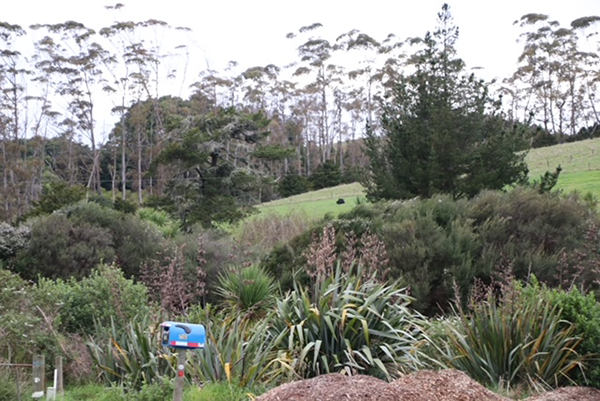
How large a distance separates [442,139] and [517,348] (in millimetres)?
13855

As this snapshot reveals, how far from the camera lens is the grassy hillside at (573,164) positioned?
125 feet

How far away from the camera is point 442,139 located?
20250 millimetres

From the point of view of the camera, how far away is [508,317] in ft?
23.8

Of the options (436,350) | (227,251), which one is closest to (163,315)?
(436,350)

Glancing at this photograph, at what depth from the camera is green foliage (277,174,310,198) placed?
211 feet

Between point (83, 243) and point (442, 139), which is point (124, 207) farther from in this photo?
point (442, 139)

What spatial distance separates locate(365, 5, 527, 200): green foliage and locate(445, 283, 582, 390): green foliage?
1171 centimetres

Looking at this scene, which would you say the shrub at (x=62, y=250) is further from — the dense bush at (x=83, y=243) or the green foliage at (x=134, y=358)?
the green foliage at (x=134, y=358)

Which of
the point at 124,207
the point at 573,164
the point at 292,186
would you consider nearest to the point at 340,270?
the point at 124,207

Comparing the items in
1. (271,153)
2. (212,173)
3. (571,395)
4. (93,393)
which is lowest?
(93,393)

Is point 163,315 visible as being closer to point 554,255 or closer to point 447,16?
point 554,255

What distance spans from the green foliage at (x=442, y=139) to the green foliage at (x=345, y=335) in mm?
11619

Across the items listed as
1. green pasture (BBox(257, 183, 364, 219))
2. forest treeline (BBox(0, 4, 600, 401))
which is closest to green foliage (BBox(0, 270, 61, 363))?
forest treeline (BBox(0, 4, 600, 401))

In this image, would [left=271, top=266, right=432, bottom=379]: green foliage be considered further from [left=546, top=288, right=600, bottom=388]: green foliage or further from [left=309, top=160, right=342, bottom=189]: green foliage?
[left=309, top=160, right=342, bottom=189]: green foliage
